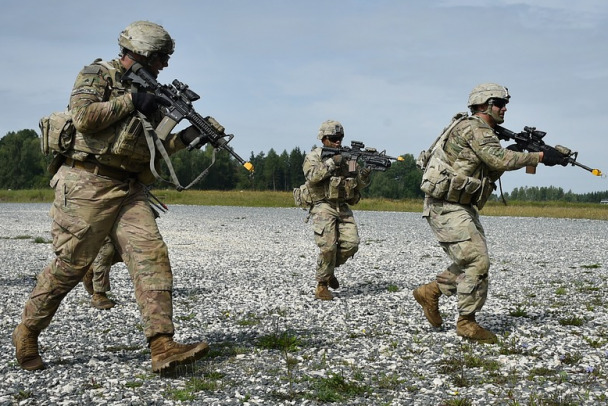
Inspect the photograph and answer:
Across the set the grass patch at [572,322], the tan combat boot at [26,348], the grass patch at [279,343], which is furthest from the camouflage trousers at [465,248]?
the tan combat boot at [26,348]

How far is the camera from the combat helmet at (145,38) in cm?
634

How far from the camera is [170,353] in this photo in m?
5.88

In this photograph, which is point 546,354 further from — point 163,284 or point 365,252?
point 365,252

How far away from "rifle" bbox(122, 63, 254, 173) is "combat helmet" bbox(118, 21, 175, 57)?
0.55 feet

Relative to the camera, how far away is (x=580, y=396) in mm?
5379

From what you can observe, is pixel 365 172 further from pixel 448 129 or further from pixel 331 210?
pixel 448 129

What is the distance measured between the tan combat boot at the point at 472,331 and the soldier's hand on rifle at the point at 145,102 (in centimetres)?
405

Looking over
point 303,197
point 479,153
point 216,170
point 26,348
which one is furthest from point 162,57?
point 216,170

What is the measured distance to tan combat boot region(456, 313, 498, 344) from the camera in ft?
24.0

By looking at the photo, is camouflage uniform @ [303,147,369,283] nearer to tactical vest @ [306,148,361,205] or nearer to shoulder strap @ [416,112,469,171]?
tactical vest @ [306,148,361,205]

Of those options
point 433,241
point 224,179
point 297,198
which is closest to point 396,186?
point 224,179

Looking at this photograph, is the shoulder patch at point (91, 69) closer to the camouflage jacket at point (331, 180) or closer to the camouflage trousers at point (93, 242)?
the camouflage trousers at point (93, 242)

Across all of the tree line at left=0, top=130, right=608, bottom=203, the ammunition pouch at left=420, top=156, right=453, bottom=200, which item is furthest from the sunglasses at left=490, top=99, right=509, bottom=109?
the tree line at left=0, top=130, right=608, bottom=203

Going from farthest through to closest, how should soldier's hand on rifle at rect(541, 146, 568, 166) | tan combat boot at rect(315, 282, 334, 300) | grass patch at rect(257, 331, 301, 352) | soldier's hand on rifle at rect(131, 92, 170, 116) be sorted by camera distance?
tan combat boot at rect(315, 282, 334, 300)
soldier's hand on rifle at rect(541, 146, 568, 166)
grass patch at rect(257, 331, 301, 352)
soldier's hand on rifle at rect(131, 92, 170, 116)
